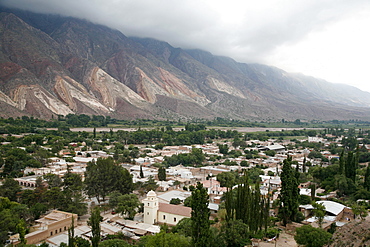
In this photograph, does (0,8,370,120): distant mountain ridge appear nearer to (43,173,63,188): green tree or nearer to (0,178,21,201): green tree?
(43,173,63,188): green tree

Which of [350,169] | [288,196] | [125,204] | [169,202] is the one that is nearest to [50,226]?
[125,204]

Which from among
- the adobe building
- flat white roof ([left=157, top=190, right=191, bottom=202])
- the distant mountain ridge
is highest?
the distant mountain ridge

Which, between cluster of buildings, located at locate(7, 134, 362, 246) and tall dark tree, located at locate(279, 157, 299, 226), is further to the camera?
tall dark tree, located at locate(279, 157, 299, 226)

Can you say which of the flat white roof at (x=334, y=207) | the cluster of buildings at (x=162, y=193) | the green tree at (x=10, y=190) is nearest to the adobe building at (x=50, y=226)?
the cluster of buildings at (x=162, y=193)

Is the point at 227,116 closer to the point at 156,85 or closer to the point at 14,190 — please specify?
the point at 156,85

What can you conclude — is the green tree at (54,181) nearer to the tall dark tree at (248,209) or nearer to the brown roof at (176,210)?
the brown roof at (176,210)

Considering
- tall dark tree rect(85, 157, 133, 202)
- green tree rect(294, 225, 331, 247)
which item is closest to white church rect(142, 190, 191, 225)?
tall dark tree rect(85, 157, 133, 202)

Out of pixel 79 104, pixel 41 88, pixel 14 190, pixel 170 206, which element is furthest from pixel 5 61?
pixel 170 206
